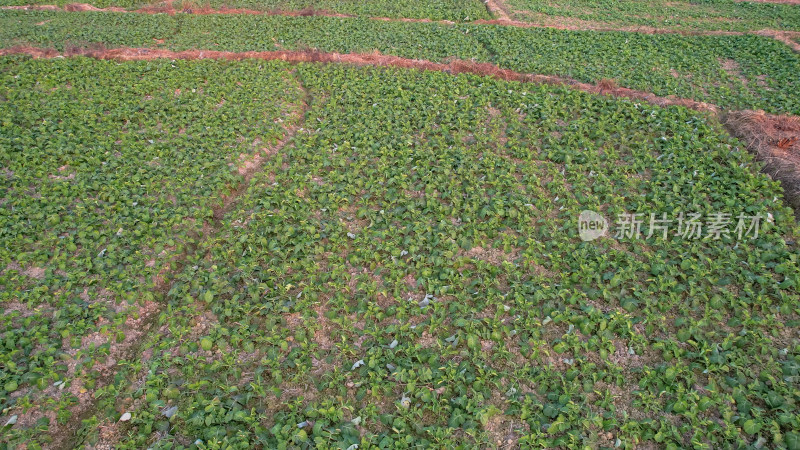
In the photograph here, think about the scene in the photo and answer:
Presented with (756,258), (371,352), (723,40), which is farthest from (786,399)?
(723,40)

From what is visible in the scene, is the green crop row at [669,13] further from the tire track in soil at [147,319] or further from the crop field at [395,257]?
the tire track in soil at [147,319]

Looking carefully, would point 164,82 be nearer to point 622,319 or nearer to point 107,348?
point 107,348

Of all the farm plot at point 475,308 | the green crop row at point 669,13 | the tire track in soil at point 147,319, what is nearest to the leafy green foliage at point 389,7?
the green crop row at point 669,13

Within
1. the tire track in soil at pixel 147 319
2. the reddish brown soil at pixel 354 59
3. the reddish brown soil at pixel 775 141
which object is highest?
the reddish brown soil at pixel 354 59

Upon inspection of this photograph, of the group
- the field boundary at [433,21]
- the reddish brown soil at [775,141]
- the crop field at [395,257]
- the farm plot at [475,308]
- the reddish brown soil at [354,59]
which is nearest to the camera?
the farm plot at [475,308]

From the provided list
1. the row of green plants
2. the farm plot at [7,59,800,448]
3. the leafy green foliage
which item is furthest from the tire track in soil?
the row of green plants

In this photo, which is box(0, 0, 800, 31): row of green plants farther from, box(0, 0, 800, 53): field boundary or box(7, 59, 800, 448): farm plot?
box(7, 59, 800, 448): farm plot
